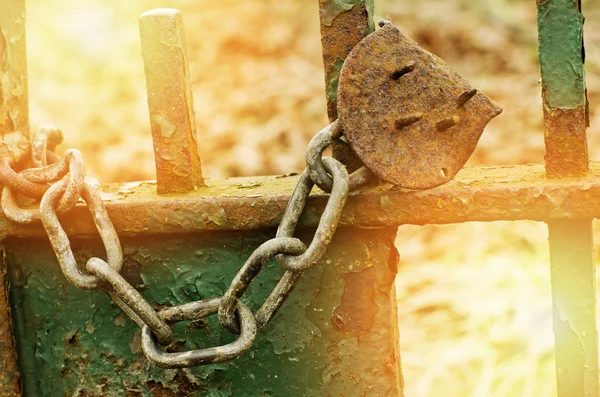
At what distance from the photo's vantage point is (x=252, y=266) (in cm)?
80

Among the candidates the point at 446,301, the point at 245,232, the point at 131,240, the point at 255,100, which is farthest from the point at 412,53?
the point at 255,100

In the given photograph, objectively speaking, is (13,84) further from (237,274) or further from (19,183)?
(237,274)

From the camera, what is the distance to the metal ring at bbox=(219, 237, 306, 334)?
792 millimetres

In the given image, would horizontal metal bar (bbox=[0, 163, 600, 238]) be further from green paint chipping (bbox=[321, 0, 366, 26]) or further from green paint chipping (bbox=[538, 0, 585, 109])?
green paint chipping (bbox=[321, 0, 366, 26])

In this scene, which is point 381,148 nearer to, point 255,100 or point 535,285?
point 535,285

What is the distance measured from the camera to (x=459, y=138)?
2.86 ft

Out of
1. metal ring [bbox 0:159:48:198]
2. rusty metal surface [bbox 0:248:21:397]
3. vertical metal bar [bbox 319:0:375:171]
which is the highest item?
vertical metal bar [bbox 319:0:375:171]

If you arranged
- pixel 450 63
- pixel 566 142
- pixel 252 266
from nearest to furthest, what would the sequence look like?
pixel 252 266, pixel 566 142, pixel 450 63

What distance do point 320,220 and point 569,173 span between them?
0.34 metres

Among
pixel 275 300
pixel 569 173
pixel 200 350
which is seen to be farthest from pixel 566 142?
pixel 200 350

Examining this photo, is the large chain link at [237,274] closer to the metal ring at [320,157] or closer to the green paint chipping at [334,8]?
the metal ring at [320,157]

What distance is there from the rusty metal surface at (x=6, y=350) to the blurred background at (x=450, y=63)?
1.25m

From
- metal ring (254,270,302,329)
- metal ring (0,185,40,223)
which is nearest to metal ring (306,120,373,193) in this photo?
metal ring (254,270,302,329)

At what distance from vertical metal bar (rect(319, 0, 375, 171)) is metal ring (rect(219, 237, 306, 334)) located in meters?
0.21
